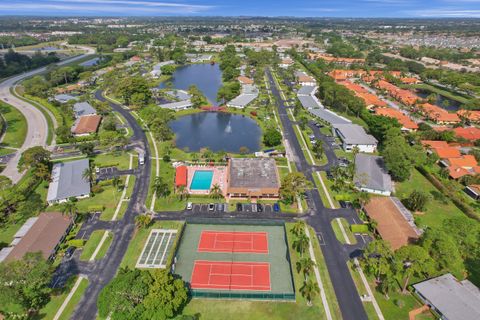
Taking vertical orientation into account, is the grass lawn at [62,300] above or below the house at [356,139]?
below

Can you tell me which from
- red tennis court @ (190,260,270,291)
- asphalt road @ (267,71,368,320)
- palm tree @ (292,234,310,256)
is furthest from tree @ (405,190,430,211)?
red tennis court @ (190,260,270,291)

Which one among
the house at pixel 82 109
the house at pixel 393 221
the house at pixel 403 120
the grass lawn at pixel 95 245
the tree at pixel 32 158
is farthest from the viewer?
the house at pixel 82 109

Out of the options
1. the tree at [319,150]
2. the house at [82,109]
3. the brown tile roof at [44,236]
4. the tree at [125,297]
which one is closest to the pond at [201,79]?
the house at [82,109]

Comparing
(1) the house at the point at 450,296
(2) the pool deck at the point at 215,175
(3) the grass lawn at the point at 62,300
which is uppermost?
(1) the house at the point at 450,296

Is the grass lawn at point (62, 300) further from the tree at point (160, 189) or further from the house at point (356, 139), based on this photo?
the house at point (356, 139)

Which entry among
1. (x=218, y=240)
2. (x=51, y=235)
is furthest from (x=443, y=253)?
(x=51, y=235)

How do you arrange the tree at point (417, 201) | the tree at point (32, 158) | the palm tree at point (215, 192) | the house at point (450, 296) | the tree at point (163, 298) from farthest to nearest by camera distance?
the tree at point (32, 158) < the palm tree at point (215, 192) < the tree at point (417, 201) < the house at point (450, 296) < the tree at point (163, 298)

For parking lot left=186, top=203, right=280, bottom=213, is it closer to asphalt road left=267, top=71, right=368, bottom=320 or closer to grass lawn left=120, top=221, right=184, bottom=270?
grass lawn left=120, top=221, right=184, bottom=270
